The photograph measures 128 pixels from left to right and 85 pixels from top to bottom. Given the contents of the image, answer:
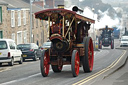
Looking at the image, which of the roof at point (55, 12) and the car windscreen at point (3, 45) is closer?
the roof at point (55, 12)

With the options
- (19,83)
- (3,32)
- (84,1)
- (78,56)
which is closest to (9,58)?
(78,56)

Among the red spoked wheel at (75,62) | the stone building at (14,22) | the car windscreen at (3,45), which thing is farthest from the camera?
the stone building at (14,22)

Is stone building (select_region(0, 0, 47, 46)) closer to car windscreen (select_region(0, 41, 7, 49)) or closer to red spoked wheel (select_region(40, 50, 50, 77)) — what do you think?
car windscreen (select_region(0, 41, 7, 49))

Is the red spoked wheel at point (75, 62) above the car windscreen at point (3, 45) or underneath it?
underneath

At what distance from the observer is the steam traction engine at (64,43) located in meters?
17.2

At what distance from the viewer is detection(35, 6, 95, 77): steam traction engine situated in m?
17.2

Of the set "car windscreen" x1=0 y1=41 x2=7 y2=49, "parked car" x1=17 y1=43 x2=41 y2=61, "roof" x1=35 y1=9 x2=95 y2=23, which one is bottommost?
"parked car" x1=17 y1=43 x2=41 y2=61

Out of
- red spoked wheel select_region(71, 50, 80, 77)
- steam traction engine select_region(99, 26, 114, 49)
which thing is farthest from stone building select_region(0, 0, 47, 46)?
red spoked wheel select_region(71, 50, 80, 77)

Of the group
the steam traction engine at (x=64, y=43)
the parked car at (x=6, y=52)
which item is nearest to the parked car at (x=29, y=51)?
the parked car at (x=6, y=52)

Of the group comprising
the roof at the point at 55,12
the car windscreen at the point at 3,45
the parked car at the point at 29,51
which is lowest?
the parked car at the point at 29,51

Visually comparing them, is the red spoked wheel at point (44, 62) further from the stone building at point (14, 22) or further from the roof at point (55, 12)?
the stone building at point (14, 22)

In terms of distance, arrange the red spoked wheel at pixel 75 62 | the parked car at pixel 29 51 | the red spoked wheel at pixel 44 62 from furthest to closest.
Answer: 1. the parked car at pixel 29 51
2. the red spoked wheel at pixel 44 62
3. the red spoked wheel at pixel 75 62

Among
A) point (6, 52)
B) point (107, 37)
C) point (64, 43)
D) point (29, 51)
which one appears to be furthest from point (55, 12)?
point (107, 37)

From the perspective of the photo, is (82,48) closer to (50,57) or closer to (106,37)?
(50,57)
